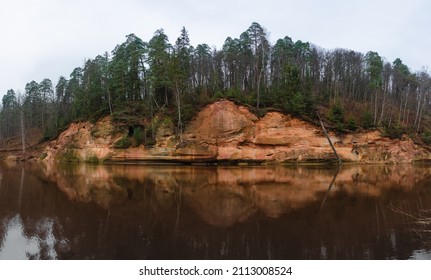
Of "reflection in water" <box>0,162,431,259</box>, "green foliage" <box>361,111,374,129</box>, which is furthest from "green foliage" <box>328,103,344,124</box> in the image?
"reflection in water" <box>0,162,431,259</box>

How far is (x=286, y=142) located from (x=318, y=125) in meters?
5.48

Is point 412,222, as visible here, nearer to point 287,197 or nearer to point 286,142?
point 287,197

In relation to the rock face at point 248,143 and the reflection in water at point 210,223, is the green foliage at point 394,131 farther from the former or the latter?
the reflection in water at point 210,223

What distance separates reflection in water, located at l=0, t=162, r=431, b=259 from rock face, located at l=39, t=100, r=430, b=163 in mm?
20552

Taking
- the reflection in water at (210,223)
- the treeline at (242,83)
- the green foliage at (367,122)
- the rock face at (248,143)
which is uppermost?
the treeline at (242,83)

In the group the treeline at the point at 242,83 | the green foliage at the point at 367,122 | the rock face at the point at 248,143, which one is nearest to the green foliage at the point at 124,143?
the rock face at the point at 248,143

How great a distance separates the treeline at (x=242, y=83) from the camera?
4368 cm

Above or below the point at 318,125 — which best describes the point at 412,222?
below

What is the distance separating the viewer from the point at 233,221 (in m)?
11.6

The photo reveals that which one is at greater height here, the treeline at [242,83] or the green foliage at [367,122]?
the treeline at [242,83]

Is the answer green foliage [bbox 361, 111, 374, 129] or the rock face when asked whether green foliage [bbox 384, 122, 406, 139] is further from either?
green foliage [bbox 361, 111, 374, 129]

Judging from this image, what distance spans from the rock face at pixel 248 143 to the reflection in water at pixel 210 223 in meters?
20.6

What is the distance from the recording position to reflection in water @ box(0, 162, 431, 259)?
840 centimetres

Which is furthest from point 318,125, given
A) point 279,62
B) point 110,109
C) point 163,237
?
point 163,237
